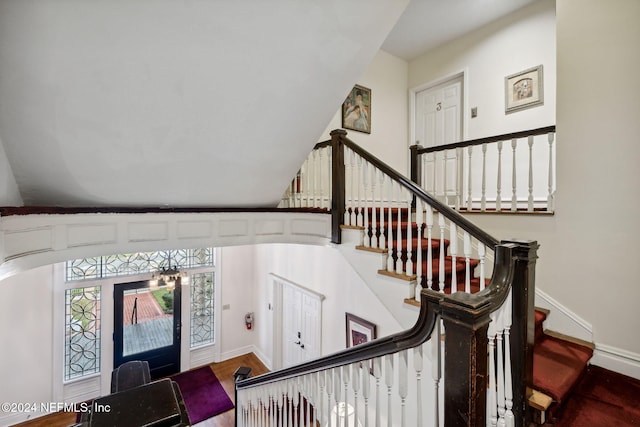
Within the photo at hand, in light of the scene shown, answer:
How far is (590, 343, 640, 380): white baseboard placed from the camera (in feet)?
6.42

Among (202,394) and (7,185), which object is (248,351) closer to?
(202,394)

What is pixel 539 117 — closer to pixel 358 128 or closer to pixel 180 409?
pixel 358 128

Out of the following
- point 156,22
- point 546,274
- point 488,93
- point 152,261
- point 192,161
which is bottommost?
point 152,261

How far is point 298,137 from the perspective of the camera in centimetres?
233

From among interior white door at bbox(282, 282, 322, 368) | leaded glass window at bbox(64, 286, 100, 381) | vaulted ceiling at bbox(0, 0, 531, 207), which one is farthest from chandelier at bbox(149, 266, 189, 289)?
vaulted ceiling at bbox(0, 0, 531, 207)

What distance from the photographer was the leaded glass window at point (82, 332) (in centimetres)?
418

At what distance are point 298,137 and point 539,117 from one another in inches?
115

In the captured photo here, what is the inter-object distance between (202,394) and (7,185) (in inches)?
165

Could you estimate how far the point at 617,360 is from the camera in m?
2.02

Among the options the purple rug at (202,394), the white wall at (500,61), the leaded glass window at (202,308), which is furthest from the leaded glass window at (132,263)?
the white wall at (500,61)

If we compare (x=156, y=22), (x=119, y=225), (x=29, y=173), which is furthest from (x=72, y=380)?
(x=156, y=22)

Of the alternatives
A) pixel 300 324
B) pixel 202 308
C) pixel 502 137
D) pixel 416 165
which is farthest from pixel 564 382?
pixel 202 308

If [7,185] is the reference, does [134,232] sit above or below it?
below

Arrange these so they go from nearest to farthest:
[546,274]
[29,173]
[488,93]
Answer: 1. [29,173]
2. [546,274]
3. [488,93]
